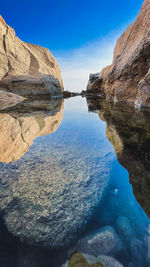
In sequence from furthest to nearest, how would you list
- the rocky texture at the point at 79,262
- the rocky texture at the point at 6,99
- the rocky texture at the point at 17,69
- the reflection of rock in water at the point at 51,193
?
the rocky texture at the point at 17,69
the rocky texture at the point at 6,99
the reflection of rock in water at the point at 51,193
the rocky texture at the point at 79,262

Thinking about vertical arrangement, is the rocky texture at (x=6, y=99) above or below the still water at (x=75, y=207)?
above

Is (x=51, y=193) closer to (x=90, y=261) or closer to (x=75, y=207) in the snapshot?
(x=75, y=207)

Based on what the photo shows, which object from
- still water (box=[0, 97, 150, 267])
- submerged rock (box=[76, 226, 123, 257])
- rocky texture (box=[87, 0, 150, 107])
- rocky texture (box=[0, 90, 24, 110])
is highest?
rocky texture (box=[87, 0, 150, 107])

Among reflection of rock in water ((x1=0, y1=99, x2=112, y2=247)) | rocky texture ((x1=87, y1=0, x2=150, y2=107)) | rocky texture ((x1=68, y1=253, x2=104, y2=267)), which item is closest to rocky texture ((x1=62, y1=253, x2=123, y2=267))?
rocky texture ((x1=68, y1=253, x2=104, y2=267))

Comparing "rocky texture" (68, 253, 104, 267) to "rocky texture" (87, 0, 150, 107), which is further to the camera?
"rocky texture" (87, 0, 150, 107)

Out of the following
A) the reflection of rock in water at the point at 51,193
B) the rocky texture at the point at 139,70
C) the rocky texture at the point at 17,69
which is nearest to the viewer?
the reflection of rock in water at the point at 51,193

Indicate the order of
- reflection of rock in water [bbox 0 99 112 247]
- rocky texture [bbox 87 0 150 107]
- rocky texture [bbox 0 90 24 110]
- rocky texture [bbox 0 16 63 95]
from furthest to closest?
rocky texture [bbox 0 16 63 95]
rocky texture [bbox 0 90 24 110]
rocky texture [bbox 87 0 150 107]
reflection of rock in water [bbox 0 99 112 247]

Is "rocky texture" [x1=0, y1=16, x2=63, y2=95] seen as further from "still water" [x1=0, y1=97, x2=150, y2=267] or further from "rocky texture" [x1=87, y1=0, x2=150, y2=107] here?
"still water" [x1=0, y1=97, x2=150, y2=267]

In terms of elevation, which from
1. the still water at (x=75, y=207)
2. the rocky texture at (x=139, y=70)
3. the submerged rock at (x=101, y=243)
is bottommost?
the submerged rock at (x=101, y=243)

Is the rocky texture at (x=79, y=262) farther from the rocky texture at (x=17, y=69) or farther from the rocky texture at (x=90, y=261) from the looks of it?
the rocky texture at (x=17, y=69)

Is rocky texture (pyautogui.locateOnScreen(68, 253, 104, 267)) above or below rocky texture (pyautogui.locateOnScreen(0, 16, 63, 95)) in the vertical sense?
below

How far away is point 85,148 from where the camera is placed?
7.28 feet

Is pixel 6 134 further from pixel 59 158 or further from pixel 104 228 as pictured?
pixel 104 228

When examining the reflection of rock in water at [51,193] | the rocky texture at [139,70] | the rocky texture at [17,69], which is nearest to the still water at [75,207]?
the reflection of rock in water at [51,193]
